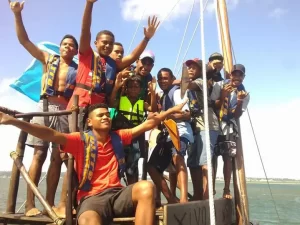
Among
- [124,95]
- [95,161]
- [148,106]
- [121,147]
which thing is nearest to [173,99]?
[148,106]

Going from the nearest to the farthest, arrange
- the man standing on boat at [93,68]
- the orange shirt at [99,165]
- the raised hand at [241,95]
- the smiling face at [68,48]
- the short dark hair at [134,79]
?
the orange shirt at [99,165], the man standing on boat at [93,68], the smiling face at [68,48], the short dark hair at [134,79], the raised hand at [241,95]

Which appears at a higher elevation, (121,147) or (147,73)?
(147,73)

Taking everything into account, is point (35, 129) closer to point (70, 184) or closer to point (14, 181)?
point (70, 184)

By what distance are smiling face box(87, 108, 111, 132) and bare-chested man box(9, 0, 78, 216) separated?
2.08ft

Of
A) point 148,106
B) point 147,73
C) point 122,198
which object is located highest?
point 147,73

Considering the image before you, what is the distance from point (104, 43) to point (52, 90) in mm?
850

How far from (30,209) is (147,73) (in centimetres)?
236

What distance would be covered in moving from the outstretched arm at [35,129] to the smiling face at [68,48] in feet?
4.87

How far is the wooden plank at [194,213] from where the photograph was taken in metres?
2.99

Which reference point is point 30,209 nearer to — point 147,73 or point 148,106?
point 148,106

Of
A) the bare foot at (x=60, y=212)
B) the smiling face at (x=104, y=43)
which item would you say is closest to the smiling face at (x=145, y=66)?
the smiling face at (x=104, y=43)

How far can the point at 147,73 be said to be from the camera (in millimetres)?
4871

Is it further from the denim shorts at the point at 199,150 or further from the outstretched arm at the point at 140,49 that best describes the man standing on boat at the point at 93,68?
the denim shorts at the point at 199,150

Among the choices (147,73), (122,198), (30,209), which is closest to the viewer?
(122,198)
